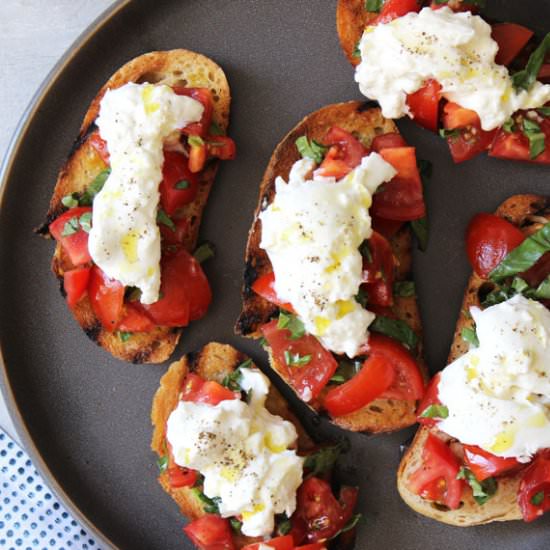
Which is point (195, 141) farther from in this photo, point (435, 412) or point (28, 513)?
point (28, 513)

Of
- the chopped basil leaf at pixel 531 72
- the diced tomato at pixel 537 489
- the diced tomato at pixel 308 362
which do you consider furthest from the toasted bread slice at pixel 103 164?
the diced tomato at pixel 537 489

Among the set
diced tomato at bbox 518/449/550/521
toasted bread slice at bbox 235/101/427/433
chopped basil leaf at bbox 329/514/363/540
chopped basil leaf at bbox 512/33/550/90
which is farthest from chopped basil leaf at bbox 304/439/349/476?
chopped basil leaf at bbox 512/33/550/90

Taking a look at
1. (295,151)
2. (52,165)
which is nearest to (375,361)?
(295,151)

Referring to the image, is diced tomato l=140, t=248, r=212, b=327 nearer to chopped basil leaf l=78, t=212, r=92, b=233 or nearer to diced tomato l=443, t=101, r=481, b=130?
chopped basil leaf l=78, t=212, r=92, b=233

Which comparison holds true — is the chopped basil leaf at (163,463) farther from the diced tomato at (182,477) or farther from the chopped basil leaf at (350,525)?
the chopped basil leaf at (350,525)

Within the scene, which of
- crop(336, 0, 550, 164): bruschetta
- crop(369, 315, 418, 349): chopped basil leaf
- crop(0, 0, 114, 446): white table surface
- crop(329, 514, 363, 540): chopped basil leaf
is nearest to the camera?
crop(336, 0, 550, 164): bruschetta

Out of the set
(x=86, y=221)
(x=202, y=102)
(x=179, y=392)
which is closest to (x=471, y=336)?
(x=179, y=392)

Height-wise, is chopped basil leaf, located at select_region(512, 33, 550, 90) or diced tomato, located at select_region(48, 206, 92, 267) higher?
diced tomato, located at select_region(48, 206, 92, 267)
